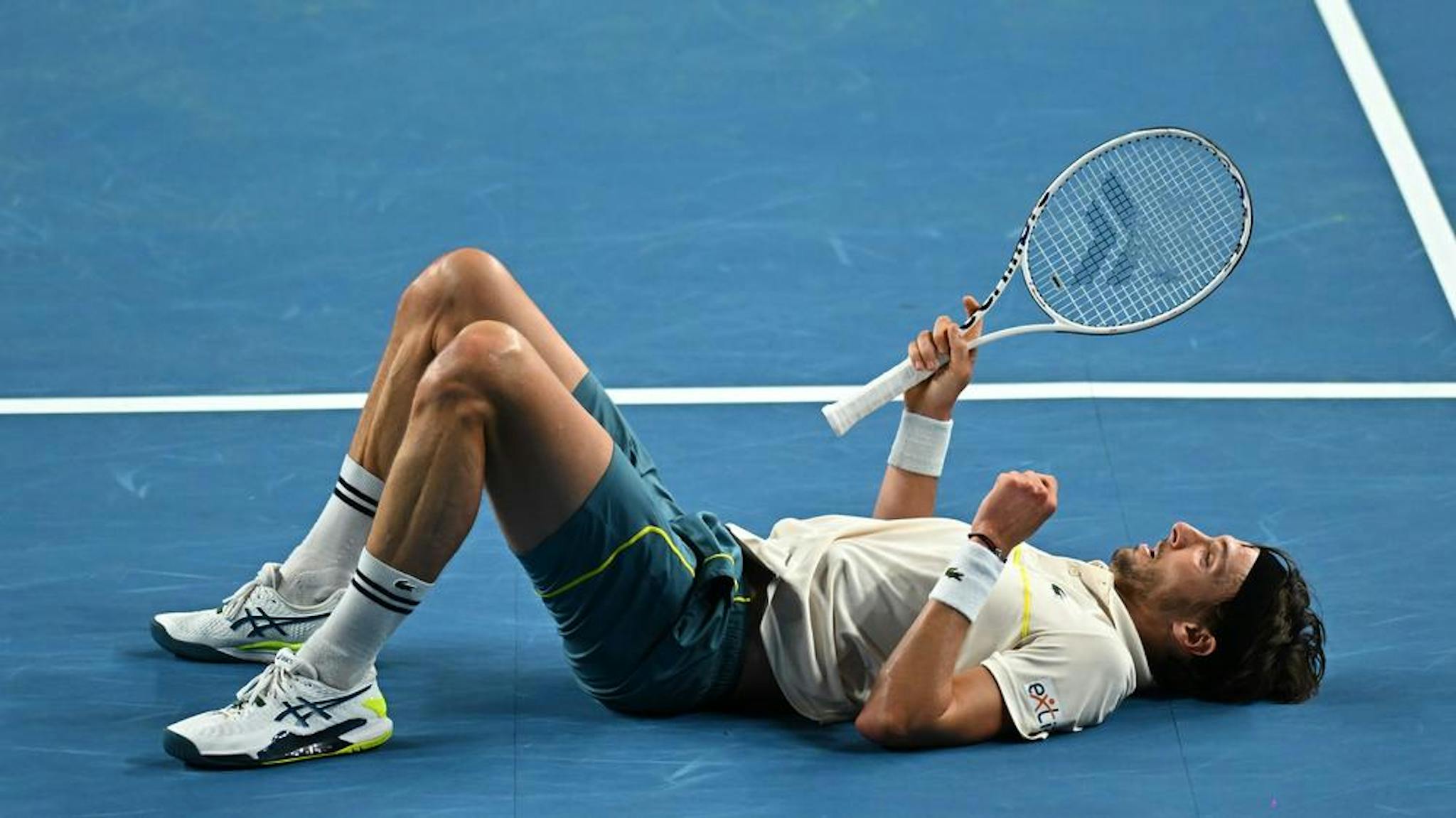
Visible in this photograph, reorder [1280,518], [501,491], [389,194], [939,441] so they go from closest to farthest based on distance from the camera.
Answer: [501,491]
[939,441]
[1280,518]
[389,194]

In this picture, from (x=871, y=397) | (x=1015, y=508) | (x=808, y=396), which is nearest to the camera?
(x=1015, y=508)

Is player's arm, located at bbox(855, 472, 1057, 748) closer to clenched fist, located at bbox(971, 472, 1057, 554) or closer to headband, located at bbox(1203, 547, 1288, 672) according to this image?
clenched fist, located at bbox(971, 472, 1057, 554)

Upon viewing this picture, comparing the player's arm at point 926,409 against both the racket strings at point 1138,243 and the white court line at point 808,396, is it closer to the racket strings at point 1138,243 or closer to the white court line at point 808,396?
the racket strings at point 1138,243

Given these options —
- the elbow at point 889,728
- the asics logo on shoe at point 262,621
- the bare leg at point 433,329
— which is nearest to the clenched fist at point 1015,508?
the elbow at point 889,728

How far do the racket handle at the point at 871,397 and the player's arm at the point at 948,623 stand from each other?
49cm

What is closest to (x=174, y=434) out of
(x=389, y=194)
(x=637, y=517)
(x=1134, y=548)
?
(x=389, y=194)

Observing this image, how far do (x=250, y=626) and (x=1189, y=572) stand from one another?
215cm

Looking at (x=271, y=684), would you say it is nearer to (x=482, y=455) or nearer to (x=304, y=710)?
(x=304, y=710)

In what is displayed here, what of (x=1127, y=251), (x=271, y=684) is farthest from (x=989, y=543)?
(x=271, y=684)

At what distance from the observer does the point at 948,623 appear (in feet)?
→ 15.3

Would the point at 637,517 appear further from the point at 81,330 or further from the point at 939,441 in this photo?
the point at 81,330

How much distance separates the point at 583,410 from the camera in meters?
4.75

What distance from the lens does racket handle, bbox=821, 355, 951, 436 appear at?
514cm

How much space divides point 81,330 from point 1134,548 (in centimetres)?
328
